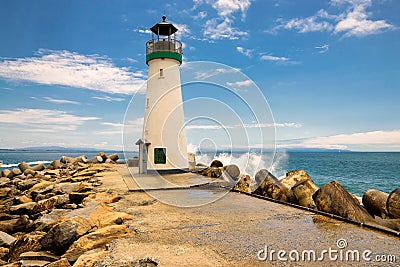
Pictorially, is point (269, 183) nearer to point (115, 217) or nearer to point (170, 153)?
point (115, 217)

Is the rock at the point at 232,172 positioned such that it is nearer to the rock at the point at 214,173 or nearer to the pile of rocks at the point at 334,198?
the rock at the point at 214,173

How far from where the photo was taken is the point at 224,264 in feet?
12.1

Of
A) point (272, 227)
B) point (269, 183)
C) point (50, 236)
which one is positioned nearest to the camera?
point (50, 236)

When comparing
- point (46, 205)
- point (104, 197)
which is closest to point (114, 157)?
point (46, 205)

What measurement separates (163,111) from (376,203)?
9395 millimetres

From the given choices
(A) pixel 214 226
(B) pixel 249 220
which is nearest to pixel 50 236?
(A) pixel 214 226

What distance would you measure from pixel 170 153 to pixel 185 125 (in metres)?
1.63

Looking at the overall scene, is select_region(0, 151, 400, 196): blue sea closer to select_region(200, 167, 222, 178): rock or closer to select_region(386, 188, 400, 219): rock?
select_region(200, 167, 222, 178): rock

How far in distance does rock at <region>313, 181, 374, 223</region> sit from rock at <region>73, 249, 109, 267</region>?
14.9 feet

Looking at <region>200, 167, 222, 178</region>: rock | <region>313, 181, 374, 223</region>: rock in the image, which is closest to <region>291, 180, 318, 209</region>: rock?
<region>313, 181, 374, 223</region>: rock

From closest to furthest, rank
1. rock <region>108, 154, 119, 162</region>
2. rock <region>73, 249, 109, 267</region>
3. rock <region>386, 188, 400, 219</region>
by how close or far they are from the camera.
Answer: rock <region>73, 249, 109, 267</region> → rock <region>386, 188, 400, 219</region> → rock <region>108, 154, 119, 162</region>

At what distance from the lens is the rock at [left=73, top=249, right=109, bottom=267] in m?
3.65

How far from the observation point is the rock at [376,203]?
24.8ft

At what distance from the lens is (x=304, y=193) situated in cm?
761
